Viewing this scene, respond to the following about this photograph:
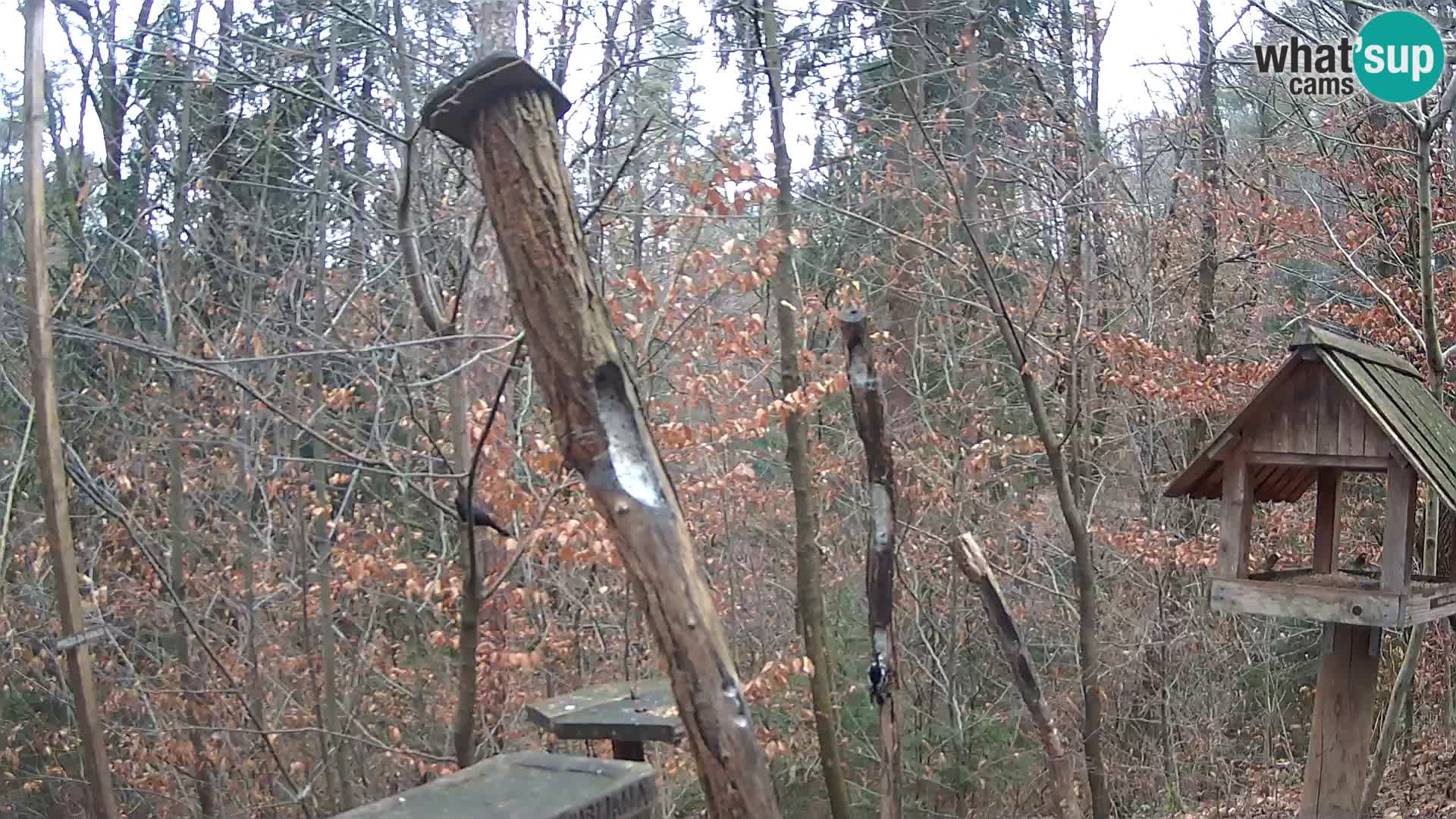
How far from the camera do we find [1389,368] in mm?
4020

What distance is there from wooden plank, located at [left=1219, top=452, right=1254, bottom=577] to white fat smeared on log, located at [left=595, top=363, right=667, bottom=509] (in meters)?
2.12

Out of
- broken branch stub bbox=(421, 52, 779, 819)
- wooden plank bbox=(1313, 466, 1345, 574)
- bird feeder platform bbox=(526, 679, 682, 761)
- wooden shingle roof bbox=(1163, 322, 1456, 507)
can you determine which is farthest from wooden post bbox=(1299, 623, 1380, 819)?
bird feeder platform bbox=(526, 679, 682, 761)

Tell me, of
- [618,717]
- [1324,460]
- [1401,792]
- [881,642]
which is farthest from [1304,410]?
[1401,792]

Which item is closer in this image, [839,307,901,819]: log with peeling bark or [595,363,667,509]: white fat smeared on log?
[595,363,667,509]: white fat smeared on log

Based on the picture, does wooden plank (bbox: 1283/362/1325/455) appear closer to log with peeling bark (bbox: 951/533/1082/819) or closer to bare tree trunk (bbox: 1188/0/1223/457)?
log with peeling bark (bbox: 951/533/1082/819)

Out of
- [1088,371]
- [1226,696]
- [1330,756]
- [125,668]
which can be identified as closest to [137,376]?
[125,668]

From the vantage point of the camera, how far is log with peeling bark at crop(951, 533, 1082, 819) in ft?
17.0

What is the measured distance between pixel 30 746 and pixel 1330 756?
9.75 m

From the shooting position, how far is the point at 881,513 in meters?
4.55

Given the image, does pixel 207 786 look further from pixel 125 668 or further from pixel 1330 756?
pixel 1330 756

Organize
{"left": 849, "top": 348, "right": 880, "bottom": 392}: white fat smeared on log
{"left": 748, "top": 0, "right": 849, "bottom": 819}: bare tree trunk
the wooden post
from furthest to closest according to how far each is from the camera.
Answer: {"left": 748, "top": 0, "right": 849, "bottom": 819}: bare tree trunk, {"left": 849, "top": 348, "right": 880, "bottom": 392}: white fat smeared on log, the wooden post

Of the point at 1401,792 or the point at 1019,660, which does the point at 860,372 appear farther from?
the point at 1401,792

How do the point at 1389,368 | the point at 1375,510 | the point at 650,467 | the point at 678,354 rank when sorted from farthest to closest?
the point at 1375,510 < the point at 678,354 < the point at 1389,368 < the point at 650,467

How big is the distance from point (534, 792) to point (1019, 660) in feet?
9.19
